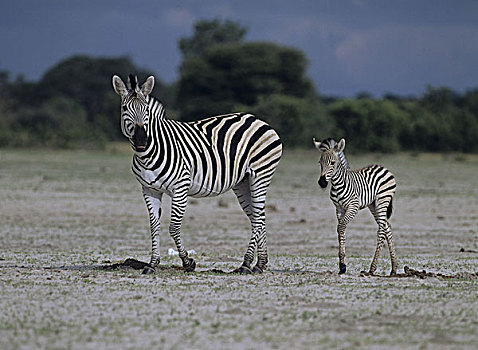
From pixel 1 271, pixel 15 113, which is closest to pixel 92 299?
pixel 1 271

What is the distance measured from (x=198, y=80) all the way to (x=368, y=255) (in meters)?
52.2

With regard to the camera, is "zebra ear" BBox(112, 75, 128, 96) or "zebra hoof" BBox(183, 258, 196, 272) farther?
"zebra hoof" BBox(183, 258, 196, 272)

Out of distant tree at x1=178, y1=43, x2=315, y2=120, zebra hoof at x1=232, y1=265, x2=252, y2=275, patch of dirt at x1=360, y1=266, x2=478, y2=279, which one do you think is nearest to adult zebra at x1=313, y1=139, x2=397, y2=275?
patch of dirt at x1=360, y1=266, x2=478, y2=279

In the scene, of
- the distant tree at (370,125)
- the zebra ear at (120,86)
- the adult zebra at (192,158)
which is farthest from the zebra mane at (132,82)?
the distant tree at (370,125)

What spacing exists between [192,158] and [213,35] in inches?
3067

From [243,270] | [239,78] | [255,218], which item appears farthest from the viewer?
[239,78]

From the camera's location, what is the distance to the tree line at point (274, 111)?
54531 millimetres

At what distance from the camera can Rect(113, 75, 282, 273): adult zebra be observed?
32.0ft

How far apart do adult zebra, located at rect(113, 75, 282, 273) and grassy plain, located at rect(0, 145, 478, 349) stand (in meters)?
0.62

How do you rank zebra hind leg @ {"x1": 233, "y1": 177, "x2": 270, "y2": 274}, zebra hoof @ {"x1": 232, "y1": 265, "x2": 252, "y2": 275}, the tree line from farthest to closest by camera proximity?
the tree line
zebra hind leg @ {"x1": 233, "y1": 177, "x2": 270, "y2": 274}
zebra hoof @ {"x1": 232, "y1": 265, "x2": 252, "y2": 275}

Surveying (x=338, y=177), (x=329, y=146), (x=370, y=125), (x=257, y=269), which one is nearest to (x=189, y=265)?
(x=257, y=269)

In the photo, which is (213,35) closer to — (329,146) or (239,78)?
(239,78)

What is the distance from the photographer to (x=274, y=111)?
57.6m

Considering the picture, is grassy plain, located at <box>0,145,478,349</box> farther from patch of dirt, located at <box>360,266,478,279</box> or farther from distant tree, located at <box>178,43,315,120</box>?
distant tree, located at <box>178,43,315,120</box>
